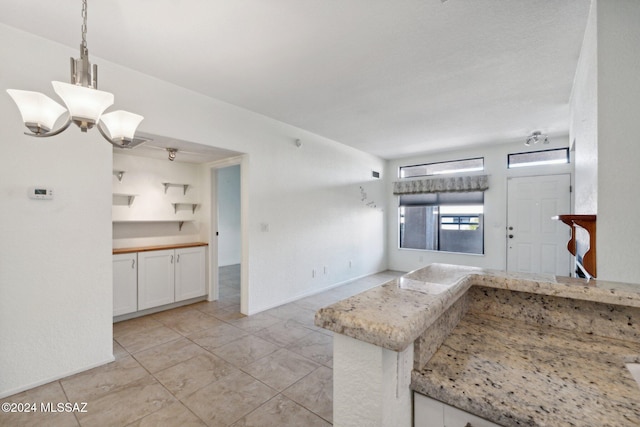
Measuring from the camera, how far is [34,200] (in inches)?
83.7

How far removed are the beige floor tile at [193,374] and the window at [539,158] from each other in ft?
18.5

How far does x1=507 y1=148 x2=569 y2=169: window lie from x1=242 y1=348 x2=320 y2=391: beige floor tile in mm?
5063

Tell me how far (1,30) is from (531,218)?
6851 mm

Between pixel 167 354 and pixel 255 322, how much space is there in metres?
1.02

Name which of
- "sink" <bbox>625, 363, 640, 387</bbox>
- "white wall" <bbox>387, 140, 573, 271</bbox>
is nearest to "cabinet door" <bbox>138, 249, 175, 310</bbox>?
"sink" <bbox>625, 363, 640, 387</bbox>

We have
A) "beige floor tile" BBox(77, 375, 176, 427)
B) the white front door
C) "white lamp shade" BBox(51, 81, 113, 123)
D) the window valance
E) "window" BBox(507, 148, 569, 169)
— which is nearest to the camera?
"white lamp shade" BBox(51, 81, 113, 123)

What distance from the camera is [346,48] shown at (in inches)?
89.4

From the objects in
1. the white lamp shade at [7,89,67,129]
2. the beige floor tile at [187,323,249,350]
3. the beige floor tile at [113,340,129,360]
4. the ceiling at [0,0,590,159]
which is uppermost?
the ceiling at [0,0,590,159]

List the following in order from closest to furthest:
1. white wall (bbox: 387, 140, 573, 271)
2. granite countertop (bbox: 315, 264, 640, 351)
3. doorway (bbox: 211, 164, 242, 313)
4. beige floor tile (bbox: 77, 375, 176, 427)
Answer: granite countertop (bbox: 315, 264, 640, 351) → beige floor tile (bbox: 77, 375, 176, 427) → white wall (bbox: 387, 140, 573, 271) → doorway (bbox: 211, 164, 242, 313)

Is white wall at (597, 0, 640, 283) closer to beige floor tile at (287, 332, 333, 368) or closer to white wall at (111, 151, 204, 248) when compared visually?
beige floor tile at (287, 332, 333, 368)

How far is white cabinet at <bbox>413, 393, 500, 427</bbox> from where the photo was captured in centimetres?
70

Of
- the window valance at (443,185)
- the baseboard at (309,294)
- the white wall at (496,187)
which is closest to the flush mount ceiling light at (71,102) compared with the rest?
the baseboard at (309,294)

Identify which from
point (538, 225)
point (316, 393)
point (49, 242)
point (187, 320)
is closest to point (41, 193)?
point (49, 242)

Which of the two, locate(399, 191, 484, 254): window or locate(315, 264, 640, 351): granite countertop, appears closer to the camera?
locate(315, 264, 640, 351): granite countertop
